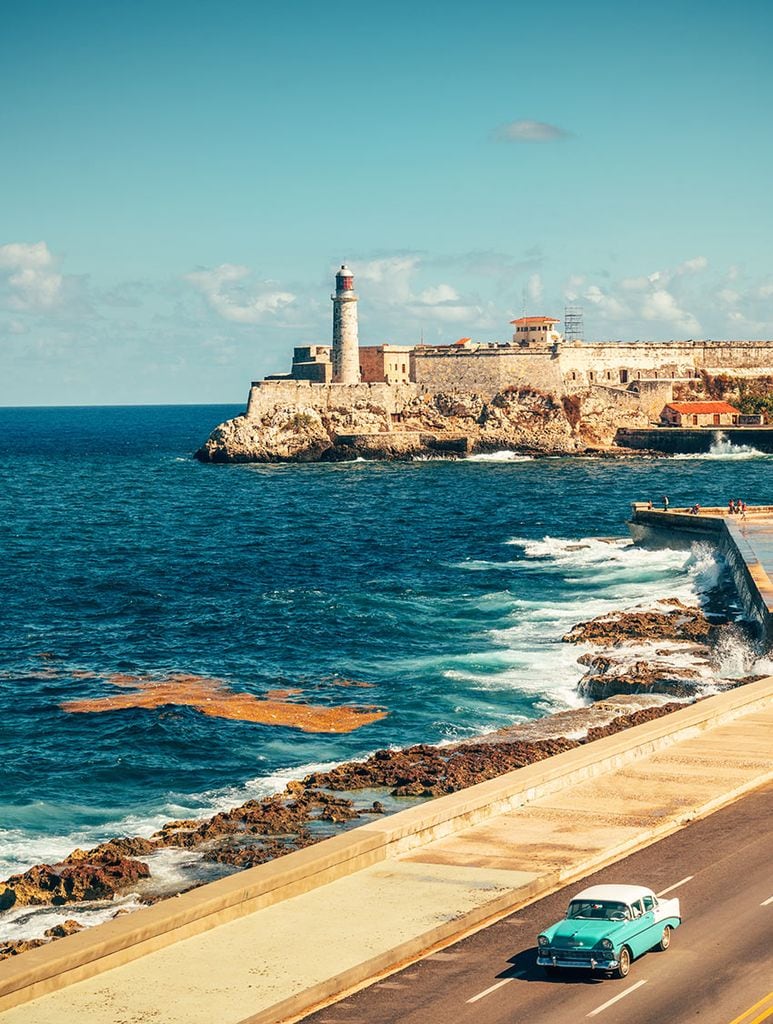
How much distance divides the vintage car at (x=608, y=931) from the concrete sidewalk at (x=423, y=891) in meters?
2.07

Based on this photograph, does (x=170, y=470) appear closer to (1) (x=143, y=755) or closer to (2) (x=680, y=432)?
(2) (x=680, y=432)

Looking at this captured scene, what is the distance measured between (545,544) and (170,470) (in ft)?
245

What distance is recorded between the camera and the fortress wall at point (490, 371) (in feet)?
523

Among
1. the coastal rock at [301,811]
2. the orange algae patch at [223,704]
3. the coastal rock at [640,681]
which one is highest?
the coastal rock at [640,681]

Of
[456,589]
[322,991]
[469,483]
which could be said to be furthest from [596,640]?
[469,483]

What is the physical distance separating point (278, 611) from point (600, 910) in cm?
4162

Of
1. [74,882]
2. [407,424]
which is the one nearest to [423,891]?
[74,882]

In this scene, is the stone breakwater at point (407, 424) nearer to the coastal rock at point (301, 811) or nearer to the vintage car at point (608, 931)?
the coastal rock at point (301, 811)

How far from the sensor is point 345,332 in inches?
5989

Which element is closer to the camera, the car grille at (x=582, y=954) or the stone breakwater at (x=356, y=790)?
the car grille at (x=582, y=954)

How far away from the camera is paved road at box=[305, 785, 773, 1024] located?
16.6m

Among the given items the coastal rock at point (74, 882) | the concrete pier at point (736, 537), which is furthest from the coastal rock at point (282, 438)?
the coastal rock at point (74, 882)

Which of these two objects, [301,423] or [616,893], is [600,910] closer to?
[616,893]

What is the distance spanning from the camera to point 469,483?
124188mm
